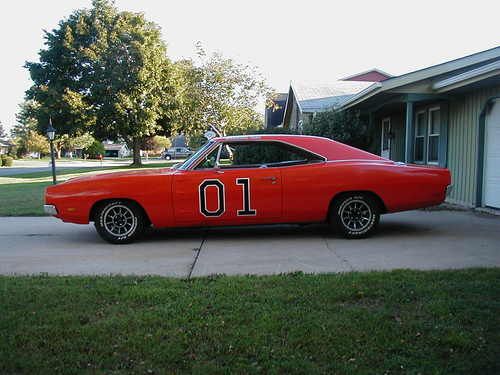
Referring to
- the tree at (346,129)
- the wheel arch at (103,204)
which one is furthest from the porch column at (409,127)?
the wheel arch at (103,204)

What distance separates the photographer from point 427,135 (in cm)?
1264

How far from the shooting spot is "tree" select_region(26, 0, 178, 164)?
36.6 m

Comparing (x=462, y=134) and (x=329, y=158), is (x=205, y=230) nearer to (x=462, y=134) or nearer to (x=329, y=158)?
(x=329, y=158)

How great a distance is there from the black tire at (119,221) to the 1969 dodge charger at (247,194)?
14 millimetres

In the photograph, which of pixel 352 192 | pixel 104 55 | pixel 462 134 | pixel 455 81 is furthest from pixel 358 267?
pixel 104 55

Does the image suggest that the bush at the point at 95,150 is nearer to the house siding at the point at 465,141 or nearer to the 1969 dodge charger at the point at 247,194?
the house siding at the point at 465,141

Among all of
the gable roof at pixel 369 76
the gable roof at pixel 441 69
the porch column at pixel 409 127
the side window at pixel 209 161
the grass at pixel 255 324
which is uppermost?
the gable roof at pixel 369 76

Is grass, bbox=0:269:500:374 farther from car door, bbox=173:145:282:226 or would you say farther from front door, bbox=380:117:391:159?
front door, bbox=380:117:391:159

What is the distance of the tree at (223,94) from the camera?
29.4 m

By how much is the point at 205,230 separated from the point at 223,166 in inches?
57.4

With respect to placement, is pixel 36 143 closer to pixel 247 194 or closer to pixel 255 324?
pixel 247 194

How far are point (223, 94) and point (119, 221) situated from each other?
2399 cm

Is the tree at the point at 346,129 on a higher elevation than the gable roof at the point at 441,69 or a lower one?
lower

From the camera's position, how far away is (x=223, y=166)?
6906mm
